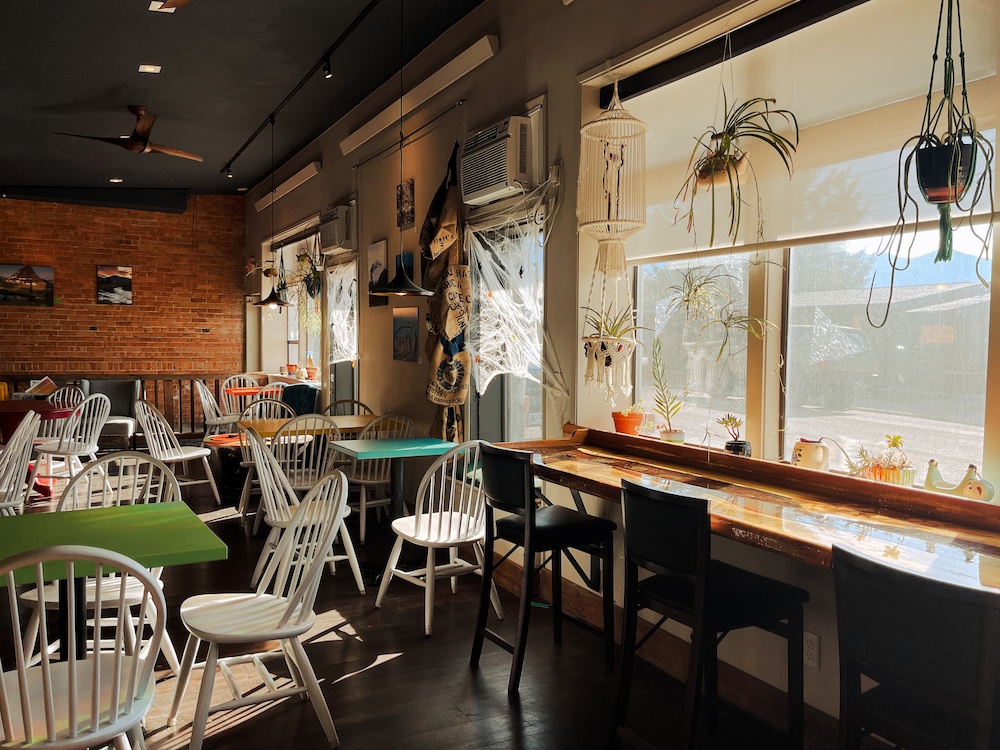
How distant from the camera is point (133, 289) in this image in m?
9.23

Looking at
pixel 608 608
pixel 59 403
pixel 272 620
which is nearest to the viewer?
pixel 272 620

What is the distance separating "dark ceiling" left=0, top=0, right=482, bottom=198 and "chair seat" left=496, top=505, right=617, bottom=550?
293 centimetres

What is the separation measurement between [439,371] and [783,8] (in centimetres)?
264

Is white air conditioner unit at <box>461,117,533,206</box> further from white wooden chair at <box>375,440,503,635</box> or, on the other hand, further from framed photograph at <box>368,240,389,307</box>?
framed photograph at <box>368,240,389,307</box>

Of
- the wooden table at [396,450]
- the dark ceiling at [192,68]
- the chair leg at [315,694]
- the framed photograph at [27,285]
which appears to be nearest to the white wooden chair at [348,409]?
the wooden table at [396,450]

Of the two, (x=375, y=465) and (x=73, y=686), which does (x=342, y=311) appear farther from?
(x=73, y=686)

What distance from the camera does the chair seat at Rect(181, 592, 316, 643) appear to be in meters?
2.18

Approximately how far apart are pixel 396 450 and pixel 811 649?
2362 mm

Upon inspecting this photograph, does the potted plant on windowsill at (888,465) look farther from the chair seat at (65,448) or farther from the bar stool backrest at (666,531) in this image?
the chair seat at (65,448)

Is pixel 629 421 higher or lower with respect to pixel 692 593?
higher

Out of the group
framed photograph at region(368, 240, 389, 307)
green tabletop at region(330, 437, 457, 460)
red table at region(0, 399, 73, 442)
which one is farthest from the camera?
framed photograph at region(368, 240, 389, 307)

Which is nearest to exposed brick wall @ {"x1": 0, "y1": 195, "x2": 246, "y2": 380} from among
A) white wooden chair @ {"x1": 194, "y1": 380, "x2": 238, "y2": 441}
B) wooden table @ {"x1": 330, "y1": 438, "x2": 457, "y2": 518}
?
white wooden chair @ {"x1": 194, "y1": 380, "x2": 238, "y2": 441}

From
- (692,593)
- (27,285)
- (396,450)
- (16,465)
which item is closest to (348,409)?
(396,450)

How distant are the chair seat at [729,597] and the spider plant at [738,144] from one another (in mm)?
1158
